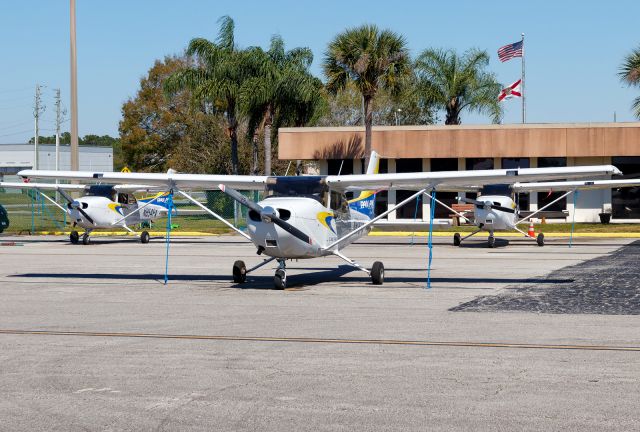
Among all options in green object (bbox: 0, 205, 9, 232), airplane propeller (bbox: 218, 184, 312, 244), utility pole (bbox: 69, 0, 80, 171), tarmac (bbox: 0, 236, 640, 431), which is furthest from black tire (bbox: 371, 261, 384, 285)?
green object (bbox: 0, 205, 9, 232)

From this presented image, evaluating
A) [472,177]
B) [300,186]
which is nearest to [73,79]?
[300,186]

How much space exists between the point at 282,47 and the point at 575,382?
1656 inches

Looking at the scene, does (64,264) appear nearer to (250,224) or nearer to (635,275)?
(250,224)

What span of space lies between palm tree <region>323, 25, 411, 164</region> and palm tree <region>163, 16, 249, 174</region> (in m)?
7.26

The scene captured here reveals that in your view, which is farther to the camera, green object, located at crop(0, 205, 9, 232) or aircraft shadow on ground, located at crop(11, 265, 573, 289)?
green object, located at crop(0, 205, 9, 232)

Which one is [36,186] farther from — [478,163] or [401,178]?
[478,163]

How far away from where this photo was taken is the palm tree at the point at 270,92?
151 feet

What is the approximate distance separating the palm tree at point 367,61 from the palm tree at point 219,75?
7264mm

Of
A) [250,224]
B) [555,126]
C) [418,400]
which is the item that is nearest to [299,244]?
[250,224]

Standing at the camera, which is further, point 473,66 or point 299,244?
point 473,66

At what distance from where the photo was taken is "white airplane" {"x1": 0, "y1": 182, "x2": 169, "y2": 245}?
32.9m

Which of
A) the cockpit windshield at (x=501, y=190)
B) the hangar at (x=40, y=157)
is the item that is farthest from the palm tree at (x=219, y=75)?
the hangar at (x=40, y=157)

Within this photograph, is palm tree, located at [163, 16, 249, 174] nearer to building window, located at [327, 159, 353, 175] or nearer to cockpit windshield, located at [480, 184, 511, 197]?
building window, located at [327, 159, 353, 175]

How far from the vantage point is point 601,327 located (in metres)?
12.1
